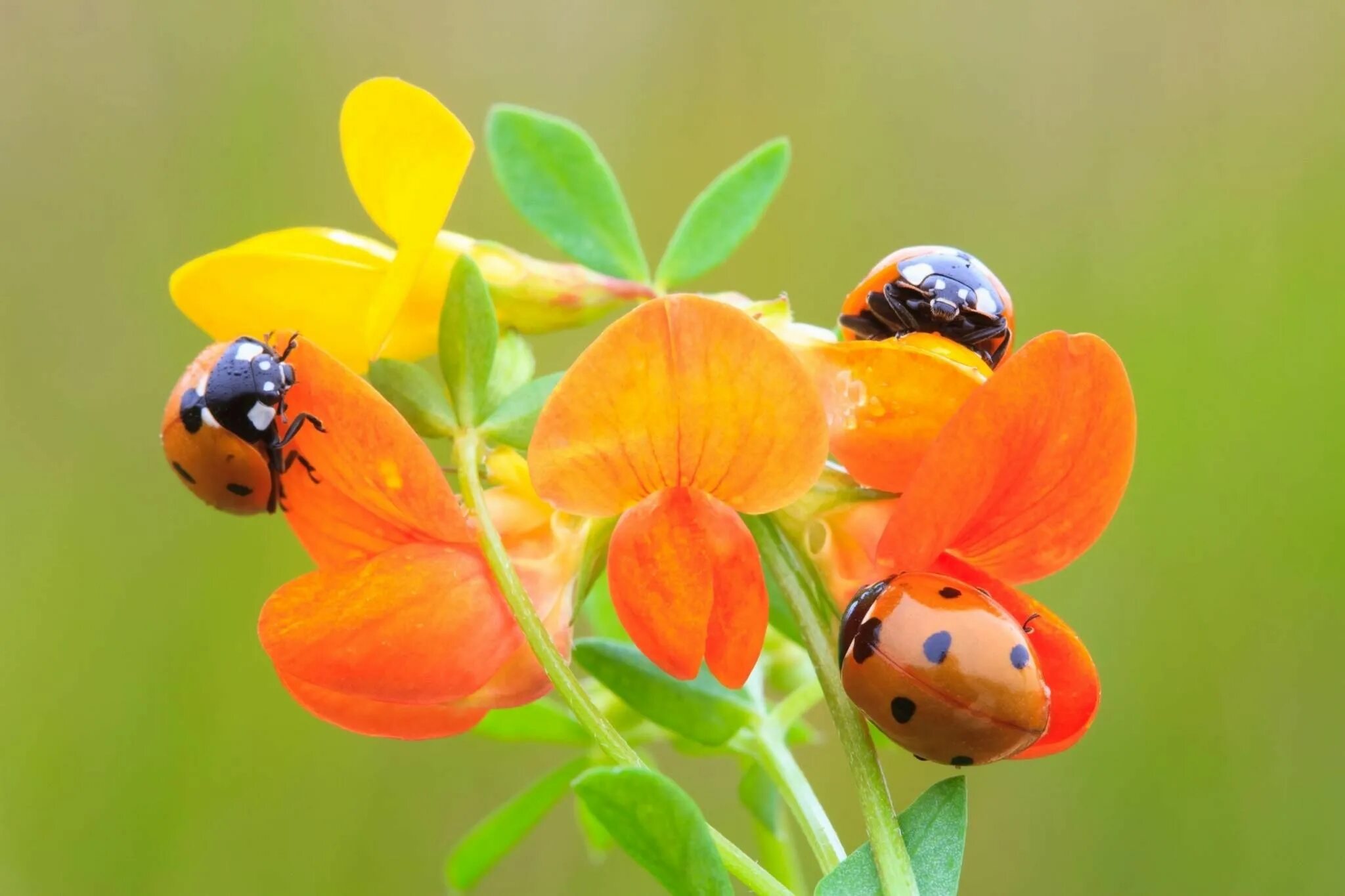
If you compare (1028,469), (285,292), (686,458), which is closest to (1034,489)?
(1028,469)

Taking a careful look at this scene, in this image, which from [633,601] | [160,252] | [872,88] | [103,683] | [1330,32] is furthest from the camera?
[872,88]

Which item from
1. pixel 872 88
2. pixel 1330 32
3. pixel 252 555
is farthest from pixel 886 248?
pixel 252 555

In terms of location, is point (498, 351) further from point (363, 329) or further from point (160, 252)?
point (160, 252)

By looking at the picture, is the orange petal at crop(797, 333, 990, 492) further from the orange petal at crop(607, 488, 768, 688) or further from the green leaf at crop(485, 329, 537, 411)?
the green leaf at crop(485, 329, 537, 411)

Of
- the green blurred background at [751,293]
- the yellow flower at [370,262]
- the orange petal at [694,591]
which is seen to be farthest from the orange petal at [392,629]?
the green blurred background at [751,293]

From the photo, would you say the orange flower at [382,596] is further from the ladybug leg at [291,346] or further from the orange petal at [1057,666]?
the orange petal at [1057,666]

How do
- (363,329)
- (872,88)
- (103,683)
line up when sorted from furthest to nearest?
1. (872,88)
2. (103,683)
3. (363,329)
